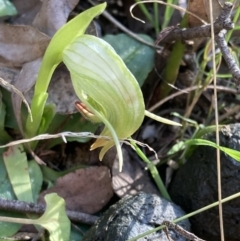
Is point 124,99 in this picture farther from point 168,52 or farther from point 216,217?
point 168,52

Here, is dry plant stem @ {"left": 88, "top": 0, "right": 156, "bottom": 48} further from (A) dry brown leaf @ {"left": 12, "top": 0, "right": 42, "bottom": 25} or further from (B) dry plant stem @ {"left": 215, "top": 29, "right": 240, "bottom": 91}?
(B) dry plant stem @ {"left": 215, "top": 29, "right": 240, "bottom": 91}

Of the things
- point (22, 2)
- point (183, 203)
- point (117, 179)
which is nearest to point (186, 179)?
point (183, 203)

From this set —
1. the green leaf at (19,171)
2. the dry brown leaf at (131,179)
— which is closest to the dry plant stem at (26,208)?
the green leaf at (19,171)

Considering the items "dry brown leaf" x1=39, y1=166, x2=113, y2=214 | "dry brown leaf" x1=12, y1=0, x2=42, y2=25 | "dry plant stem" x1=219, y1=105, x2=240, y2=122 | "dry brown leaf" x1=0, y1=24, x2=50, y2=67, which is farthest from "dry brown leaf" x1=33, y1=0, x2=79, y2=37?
"dry plant stem" x1=219, y1=105, x2=240, y2=122

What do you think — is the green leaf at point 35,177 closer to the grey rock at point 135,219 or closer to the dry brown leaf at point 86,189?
the dry brown leaf at point 86,189

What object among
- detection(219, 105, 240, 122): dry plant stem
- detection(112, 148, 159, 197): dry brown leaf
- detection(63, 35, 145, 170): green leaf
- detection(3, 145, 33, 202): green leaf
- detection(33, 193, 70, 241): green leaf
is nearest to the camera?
detection(63, 35, 145, 170): green leaf
